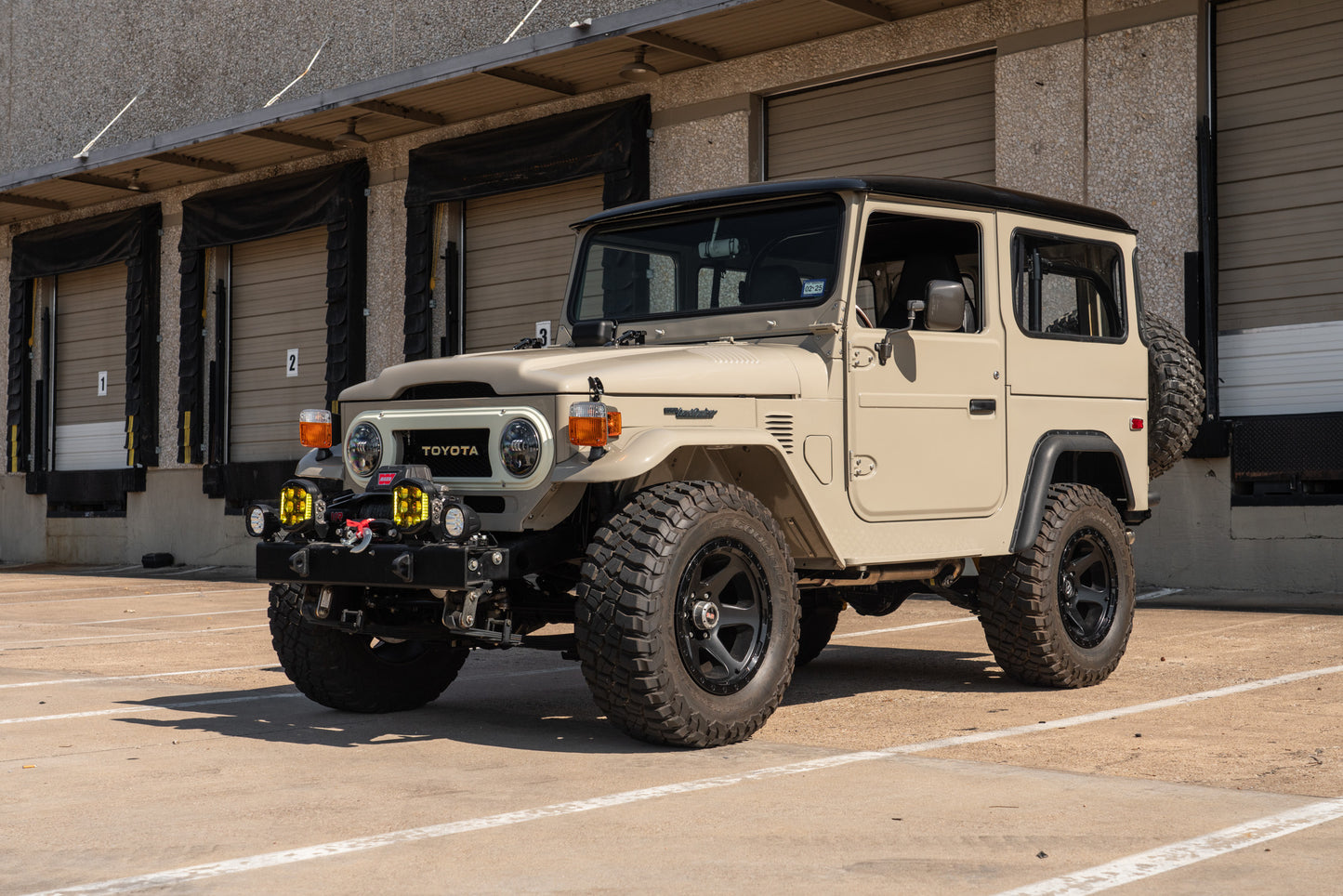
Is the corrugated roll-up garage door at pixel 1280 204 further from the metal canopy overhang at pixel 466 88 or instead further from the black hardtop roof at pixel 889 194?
the black hardtop roof at pixel 889 194

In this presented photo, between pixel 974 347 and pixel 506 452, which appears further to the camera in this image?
pixel 974 347

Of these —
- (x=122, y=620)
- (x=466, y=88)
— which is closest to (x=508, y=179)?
(x=466, y=88)

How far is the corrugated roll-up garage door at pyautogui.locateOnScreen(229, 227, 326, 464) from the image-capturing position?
20.5 metres

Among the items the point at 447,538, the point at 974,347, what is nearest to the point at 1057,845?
the point at 447,538

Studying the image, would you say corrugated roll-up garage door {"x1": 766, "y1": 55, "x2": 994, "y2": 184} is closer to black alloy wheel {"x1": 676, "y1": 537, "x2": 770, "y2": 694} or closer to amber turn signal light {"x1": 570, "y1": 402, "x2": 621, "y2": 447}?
black alloy wheel {"x1": 676, "y1": 537, "x2": 770, "y2": 694}

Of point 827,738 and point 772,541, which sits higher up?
point 772,541

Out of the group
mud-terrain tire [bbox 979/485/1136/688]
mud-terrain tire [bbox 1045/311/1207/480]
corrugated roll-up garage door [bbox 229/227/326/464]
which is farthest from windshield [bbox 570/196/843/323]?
corrugated roll-up garage door [bbox 229/227/326/464]

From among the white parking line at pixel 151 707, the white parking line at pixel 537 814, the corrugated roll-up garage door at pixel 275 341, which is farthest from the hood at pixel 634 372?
the corrugated roll-up garage door at pixel 275 341

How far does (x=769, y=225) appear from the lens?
714 centimetres

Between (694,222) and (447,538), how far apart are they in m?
2.26

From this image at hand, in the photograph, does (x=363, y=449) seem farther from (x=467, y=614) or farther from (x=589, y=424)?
(x=589, y=424)

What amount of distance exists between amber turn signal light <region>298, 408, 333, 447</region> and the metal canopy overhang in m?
8.55

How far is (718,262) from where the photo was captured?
7.24m

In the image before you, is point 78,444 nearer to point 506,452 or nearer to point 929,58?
point 929,58
